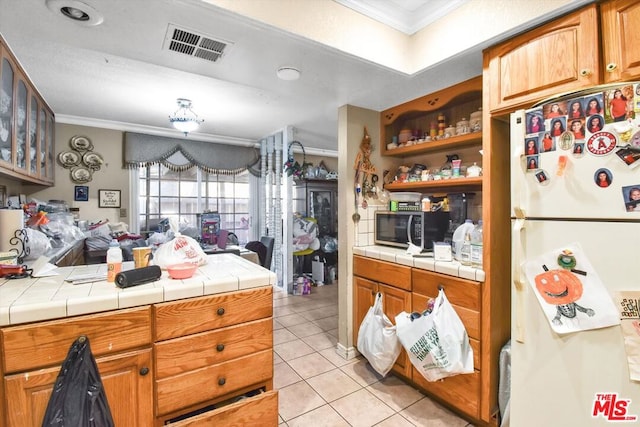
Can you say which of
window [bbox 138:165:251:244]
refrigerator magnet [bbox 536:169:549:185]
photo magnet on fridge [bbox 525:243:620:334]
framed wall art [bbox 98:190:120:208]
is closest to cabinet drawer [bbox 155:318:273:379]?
photo magnet on fridge [bbox 525:243:620:334]

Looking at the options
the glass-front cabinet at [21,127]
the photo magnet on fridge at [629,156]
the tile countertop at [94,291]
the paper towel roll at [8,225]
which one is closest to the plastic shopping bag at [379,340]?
the tile countertop at [94,291]

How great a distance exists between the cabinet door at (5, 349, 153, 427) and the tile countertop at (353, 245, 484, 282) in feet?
5.14

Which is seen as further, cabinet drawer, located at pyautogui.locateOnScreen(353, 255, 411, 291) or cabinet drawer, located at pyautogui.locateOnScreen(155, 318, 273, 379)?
cabinet drawer, located at pyautogui.locateOnScreen(353, 255, 411, 291)

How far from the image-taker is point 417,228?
225cm

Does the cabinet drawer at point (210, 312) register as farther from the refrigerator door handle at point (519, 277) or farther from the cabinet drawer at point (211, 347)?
the refrigerator door handle at point (519, 277)

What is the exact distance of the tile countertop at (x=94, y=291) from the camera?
3.30ft

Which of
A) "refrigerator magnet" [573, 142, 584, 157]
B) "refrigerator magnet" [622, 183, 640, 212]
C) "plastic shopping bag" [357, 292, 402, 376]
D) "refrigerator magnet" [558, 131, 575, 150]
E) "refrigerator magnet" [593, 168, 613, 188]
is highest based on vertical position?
"refrigerator magnet" [558, 131, 575, 150]

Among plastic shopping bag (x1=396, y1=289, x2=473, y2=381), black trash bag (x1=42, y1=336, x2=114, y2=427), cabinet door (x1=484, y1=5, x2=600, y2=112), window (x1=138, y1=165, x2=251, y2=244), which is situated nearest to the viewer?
black trash bag (x1=42, y1=336, x2=114, y2=427)

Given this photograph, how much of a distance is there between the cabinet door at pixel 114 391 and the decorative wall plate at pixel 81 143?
12.1 ft

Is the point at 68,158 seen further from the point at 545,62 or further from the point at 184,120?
the point at 545,62

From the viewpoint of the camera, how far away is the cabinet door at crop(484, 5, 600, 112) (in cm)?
130

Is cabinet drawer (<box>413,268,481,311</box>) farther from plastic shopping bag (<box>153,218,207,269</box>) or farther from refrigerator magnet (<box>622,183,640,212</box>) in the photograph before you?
plastic shopping bag (<box>153,218,207,269</box>)

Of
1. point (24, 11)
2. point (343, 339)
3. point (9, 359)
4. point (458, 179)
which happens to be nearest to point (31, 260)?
point (9, 359)

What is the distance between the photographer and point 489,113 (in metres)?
1.69
